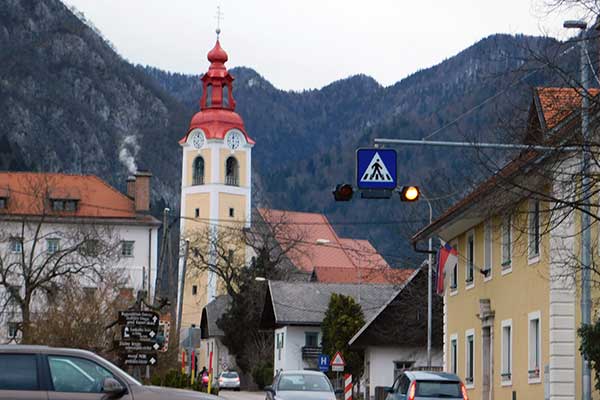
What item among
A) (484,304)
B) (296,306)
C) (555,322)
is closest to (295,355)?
(296,306)

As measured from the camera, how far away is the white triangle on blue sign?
28688 millimetres

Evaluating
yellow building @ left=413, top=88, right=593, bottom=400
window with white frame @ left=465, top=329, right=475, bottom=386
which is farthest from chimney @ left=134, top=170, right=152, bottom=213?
window with white frame @ left=465, top=329, right=475, bottom=386

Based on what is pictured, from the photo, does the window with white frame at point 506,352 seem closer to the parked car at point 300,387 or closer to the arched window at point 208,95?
the parked car at point 300,387

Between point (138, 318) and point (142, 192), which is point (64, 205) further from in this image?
point (138, 318)

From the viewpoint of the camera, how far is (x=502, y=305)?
1542 inches

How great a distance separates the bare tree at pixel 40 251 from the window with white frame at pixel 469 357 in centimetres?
1499

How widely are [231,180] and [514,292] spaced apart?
98.9 meters

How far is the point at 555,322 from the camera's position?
33.7m

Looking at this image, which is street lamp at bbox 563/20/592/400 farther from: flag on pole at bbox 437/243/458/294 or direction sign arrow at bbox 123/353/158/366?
direction sign arrow at bbox 123/353/158/366

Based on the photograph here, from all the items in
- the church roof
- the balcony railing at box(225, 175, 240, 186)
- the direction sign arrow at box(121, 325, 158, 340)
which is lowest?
the direction sign arrow at box(121, 325, 158, 340)

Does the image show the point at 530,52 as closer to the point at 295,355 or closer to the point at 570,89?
the point at 570,89

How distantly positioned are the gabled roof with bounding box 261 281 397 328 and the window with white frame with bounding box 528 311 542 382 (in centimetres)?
4443

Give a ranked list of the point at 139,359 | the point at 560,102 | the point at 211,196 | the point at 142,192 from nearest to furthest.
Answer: the point at 560,102 → the point at 139,359 → the point at 142,192 → the point at 211,196

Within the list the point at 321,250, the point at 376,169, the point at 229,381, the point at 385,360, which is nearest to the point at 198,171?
the point at 321,250
